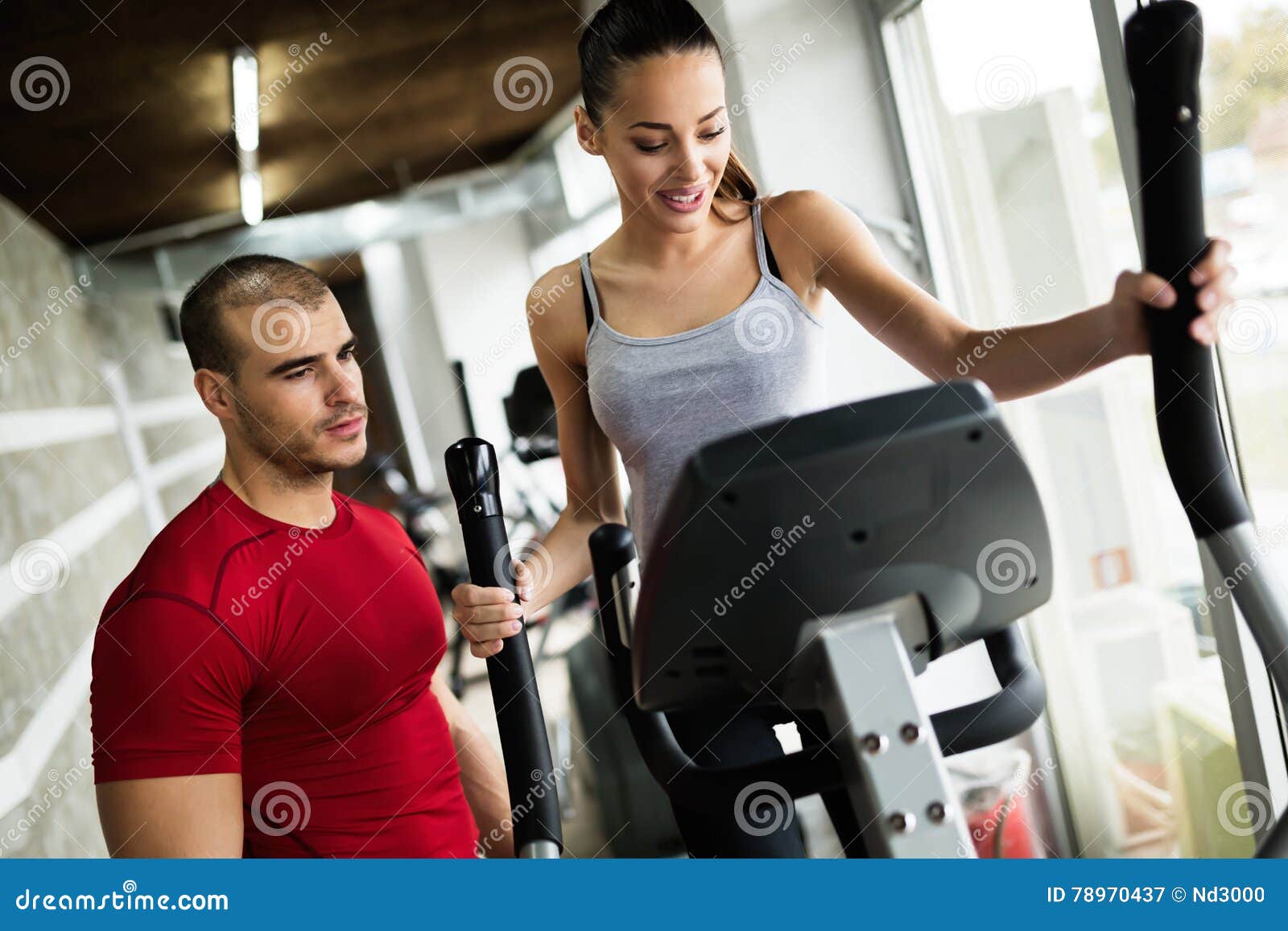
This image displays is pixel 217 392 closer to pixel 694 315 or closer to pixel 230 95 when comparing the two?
pixel 694 315

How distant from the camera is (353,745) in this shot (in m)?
1.59

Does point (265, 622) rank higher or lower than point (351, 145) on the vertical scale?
lower

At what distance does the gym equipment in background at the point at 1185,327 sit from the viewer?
37.0 inches

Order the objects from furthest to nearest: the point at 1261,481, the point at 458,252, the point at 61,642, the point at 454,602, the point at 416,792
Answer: the point at 458,252, the point at 61,642, the point at 1261,481, the point at 416,792, the point at 454,602

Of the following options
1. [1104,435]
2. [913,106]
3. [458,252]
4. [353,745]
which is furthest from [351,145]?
[353,745]

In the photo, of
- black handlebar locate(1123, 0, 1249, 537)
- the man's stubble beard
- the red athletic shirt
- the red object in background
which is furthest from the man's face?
the red object in background

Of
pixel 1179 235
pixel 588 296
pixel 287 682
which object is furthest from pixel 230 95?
pixel 1179 235

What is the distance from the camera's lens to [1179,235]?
3.28 ft

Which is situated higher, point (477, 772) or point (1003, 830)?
point (477, 772)

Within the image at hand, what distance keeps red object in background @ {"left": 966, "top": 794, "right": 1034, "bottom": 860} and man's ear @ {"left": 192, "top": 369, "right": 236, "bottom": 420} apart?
1925mm

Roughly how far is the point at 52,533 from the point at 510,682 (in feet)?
16.2

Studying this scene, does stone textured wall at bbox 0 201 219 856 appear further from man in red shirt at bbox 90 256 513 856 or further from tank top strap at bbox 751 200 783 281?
tank top strap at bbox 751 200 783 281

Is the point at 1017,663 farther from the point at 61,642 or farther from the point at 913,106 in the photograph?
the point at 61,642
